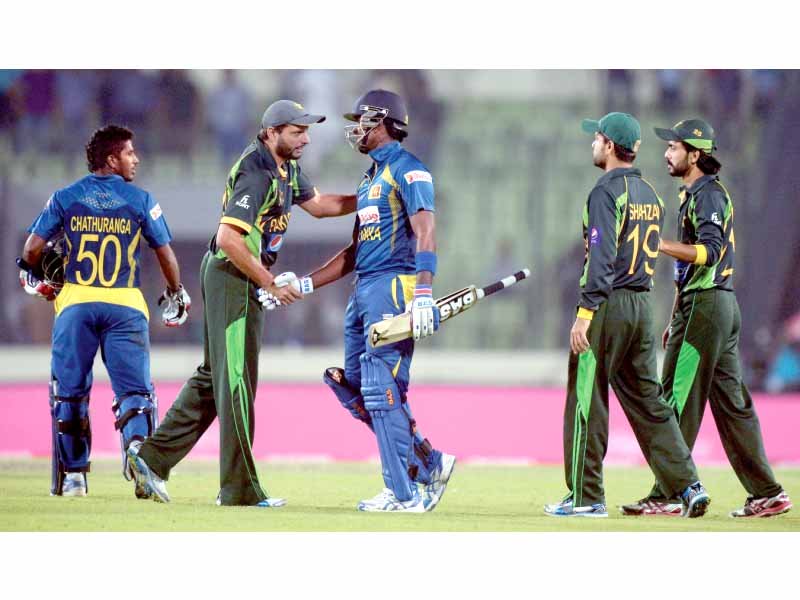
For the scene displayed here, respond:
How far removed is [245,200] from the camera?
550 cm

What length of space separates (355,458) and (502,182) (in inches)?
225

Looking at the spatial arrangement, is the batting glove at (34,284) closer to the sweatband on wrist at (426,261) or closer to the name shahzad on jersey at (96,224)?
the name shahzad on jersey at (96,224)

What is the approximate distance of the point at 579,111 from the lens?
13828mm

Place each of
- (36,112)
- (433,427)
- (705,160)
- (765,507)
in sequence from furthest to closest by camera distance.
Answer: (36,112) < (433,427) < (705,160) < (765,507)

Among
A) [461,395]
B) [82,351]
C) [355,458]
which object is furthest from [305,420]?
[82,351]

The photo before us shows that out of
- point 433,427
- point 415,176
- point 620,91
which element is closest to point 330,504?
point 415,176

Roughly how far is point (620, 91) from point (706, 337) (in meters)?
8.16

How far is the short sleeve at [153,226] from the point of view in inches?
245

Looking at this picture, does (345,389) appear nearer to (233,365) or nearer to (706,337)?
(233,365)

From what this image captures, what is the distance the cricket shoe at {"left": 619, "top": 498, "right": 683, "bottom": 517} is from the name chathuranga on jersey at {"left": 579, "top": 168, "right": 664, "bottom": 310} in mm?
1021

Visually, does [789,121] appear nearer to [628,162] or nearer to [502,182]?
[502,182]

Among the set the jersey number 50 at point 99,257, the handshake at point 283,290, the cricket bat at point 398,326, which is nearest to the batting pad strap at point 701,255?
the cricket bat at point 398,326

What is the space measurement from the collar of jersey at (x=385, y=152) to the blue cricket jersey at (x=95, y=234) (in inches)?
52.9

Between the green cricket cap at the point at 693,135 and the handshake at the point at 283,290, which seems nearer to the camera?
the handshake at the point at 283,290
